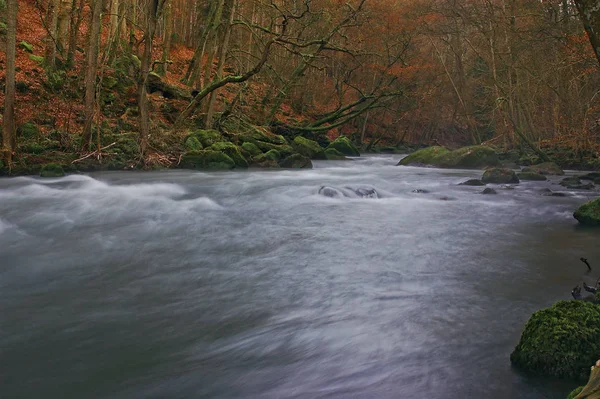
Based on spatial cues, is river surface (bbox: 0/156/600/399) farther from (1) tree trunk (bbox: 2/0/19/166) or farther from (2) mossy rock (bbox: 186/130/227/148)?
(2) mossy rock (bbox: 186/130/227/148)

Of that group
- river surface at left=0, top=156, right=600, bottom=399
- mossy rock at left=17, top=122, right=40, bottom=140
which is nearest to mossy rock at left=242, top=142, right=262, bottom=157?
mossy rock at left=17, top=122, right=40, bottom=140

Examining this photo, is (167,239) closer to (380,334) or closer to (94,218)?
(94,218)

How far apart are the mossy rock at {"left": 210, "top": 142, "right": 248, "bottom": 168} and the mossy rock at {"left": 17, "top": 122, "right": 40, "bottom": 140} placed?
5300 millimetres

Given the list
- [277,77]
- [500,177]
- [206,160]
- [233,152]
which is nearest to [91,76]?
[206,160]

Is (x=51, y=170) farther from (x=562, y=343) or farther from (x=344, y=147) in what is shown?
(x=344, y=147)

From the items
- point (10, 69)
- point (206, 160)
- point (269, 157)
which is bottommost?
point (206, 160)

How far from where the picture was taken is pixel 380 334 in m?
4.29

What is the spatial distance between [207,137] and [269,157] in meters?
2.25

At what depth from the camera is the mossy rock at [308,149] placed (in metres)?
21.5

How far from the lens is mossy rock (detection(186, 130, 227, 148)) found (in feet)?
55.6

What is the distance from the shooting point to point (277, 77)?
2238 cm

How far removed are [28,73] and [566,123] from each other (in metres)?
17.4

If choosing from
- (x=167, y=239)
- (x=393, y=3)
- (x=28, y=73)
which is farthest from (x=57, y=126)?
(x=393, y=3)

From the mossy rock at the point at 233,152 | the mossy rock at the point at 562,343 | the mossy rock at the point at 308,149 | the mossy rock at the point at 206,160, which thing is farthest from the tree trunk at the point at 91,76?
the mossy rock at the point at 562,343
